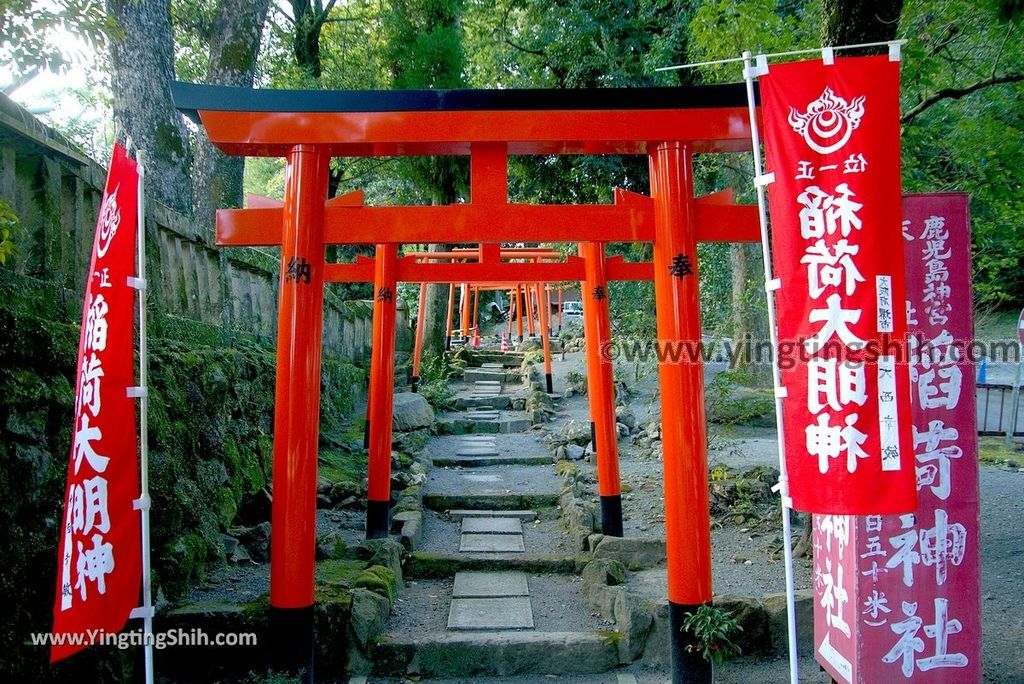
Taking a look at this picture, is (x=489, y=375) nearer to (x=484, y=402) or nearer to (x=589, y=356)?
(x=484, y=402)

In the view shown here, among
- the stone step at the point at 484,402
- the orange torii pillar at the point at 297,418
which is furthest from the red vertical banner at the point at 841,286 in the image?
the stone step at the point at 484,402

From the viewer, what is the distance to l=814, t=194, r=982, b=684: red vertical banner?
357cm

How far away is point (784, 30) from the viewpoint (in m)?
7.15

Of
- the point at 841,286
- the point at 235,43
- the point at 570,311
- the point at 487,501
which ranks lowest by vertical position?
the point at 487,501

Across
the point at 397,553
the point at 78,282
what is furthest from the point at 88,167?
the point at 397,553

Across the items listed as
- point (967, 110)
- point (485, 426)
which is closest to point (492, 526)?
point (485, 426)

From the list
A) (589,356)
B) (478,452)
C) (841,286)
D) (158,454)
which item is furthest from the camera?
(478,452)

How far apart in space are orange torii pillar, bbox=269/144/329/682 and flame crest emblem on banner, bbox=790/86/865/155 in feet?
8.34

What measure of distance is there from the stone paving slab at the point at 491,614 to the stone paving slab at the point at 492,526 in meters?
1.87

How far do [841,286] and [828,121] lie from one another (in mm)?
725

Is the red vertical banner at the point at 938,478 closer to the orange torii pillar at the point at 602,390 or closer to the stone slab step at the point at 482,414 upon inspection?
the orange torii pillar at the point at 602,390

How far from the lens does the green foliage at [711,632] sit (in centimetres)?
386

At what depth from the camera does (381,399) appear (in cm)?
717

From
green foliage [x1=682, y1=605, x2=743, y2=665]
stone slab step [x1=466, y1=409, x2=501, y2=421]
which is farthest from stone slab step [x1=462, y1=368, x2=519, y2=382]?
green foliage [x1=682, y1=605, x2=743, y2=665]
